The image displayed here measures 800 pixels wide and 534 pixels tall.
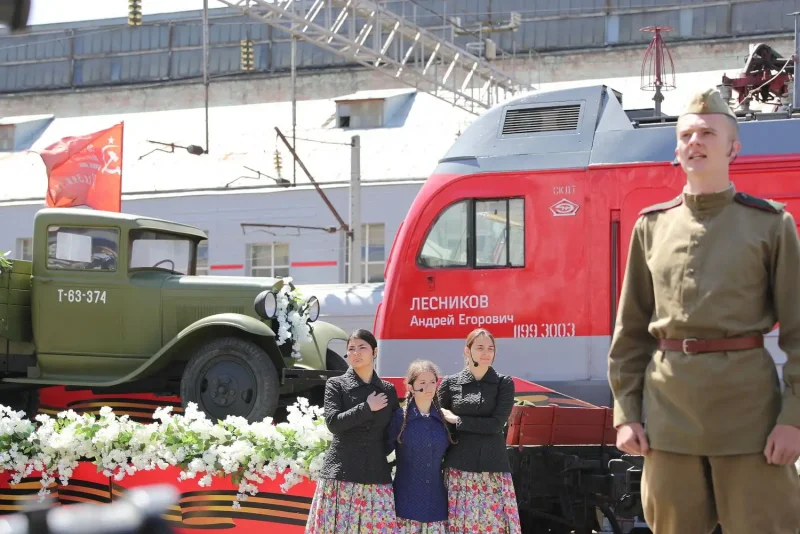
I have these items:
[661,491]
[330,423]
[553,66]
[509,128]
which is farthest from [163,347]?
[553,66]

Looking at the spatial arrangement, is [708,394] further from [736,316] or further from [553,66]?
[553,66]

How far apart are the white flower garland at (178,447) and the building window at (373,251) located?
Result: 1809cm

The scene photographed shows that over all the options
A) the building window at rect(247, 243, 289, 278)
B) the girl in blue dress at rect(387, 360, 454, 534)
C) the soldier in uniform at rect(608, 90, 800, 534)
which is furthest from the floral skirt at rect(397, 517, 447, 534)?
the building window at rect(247, 243, 289, 278)

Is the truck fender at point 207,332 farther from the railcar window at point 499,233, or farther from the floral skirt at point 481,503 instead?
the floral skirt at point 481,503

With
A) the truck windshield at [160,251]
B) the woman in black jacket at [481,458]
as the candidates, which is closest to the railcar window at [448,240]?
the truck windshield at [160,251]

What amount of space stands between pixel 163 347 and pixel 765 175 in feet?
16.1

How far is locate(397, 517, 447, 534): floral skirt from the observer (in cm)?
588

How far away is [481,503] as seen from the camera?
5891 millimetres

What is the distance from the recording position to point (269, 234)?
85.4 ft

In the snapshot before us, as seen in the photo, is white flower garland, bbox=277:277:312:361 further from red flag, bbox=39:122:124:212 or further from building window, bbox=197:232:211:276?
building window, bbox=197:232:211:276

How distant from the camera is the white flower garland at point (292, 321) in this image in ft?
32.2

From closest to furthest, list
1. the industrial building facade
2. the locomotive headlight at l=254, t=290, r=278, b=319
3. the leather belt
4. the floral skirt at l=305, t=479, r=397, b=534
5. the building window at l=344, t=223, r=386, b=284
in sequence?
the leather belt → the floral skirt at l=305, t=479, r=397, b=534 → the locomotive headlight at l=254, t=290, r=278, b=319 → the building window at l=344, t=223, r=386, b=284 → the industrial building facade

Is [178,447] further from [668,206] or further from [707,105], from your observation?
[707,105]

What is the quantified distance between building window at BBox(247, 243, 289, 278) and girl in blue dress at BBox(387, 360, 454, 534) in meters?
20.4
